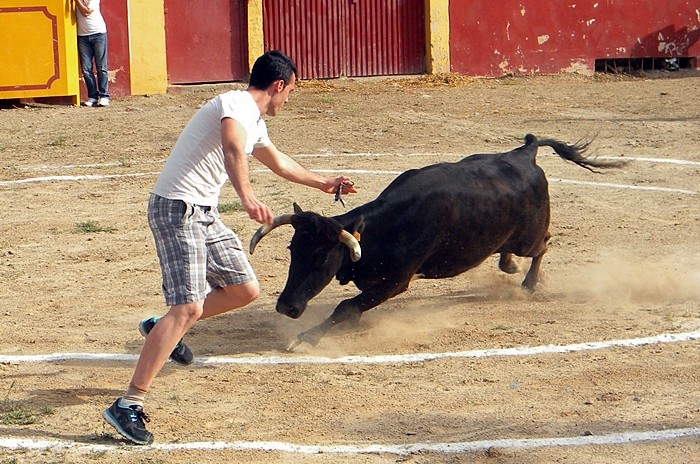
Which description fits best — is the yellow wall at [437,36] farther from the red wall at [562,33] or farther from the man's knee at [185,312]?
the man's knee at [185,312]

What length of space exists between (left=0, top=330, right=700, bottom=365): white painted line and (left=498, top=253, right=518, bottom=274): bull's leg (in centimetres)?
157

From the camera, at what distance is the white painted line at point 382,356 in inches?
269

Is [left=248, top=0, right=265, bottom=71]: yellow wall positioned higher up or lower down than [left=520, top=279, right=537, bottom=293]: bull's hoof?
higher up

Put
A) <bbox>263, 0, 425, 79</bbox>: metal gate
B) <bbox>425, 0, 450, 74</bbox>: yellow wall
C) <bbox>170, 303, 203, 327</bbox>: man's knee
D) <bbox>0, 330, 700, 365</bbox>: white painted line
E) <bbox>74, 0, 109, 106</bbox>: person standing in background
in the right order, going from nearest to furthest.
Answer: <bbox>170, 303, 203, 327</bbox>: man's knee → <bbox>0, 330, 700, 365</bbox>: white painted line → <bbox>74, 0, 109, 106</bbox>: person standing in background → <bbox>263, 0, 425, 79</bbox>: metal gate → <bbox>425, 0, 450, 74</bbox>: yellow wall

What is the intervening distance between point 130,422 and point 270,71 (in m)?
1.80

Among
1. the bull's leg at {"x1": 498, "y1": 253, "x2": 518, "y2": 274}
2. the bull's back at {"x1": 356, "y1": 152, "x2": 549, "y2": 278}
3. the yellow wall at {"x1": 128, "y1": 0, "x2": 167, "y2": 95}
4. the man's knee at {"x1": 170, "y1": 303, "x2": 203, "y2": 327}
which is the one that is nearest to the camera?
the man's knee at {"x1": 170, "y1": 303, "x2": 203, "y2": 327}

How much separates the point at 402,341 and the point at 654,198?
4675mm

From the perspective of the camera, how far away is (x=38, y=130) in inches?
588

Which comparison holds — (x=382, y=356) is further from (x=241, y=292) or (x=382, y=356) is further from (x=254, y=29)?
(x=254, y=29)

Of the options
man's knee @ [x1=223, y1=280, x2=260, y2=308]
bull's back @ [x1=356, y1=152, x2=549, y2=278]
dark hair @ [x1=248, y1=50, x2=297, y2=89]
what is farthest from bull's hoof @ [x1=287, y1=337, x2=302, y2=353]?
dark hair @ [x1=248, y1=50, x2=297, y2=89]

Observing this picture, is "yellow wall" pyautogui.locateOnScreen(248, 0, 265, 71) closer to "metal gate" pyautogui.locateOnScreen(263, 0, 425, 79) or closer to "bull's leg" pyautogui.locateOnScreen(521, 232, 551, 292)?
"metal gate" pyautogui.locateOnScreen(263, 0, 425, 79)

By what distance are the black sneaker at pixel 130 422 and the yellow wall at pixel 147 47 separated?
12765 millimetres

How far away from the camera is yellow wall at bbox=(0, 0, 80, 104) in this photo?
16.3 m

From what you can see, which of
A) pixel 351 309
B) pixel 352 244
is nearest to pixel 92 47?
pixel 351 309
